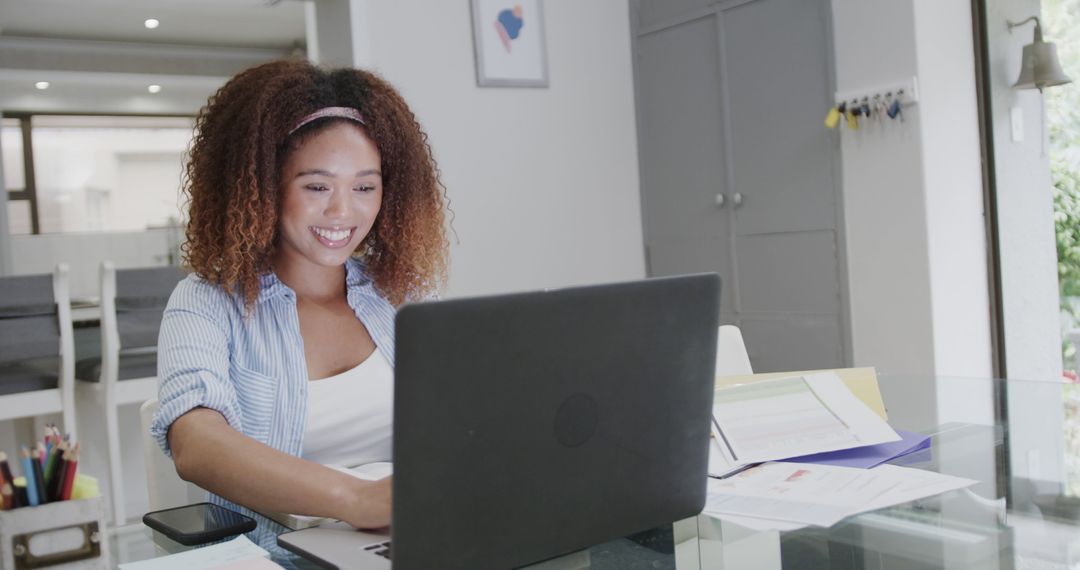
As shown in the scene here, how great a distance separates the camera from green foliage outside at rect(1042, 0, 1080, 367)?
319 cm

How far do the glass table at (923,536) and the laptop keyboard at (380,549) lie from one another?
67 millimetres

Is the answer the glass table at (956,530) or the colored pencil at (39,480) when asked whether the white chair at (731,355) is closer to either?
the glass table at (956,530)

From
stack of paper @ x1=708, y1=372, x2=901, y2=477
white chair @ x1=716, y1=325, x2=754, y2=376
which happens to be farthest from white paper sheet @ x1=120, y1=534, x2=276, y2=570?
white chair @ x1=716, y1=325, x2=754, y2=376

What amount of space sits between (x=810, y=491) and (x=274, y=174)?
2.95 ft

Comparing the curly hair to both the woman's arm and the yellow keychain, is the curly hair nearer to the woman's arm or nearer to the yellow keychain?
the woman's arm

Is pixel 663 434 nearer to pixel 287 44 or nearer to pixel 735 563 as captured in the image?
pixel 735 563

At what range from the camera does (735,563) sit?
94 centimetres

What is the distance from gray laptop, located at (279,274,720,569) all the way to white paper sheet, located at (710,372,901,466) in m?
0.30

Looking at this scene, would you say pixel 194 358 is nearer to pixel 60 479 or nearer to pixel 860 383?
pixel 60 479

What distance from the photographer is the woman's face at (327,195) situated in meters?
1.45

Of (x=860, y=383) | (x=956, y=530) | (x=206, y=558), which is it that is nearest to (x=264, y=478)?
(x=206, y=558)

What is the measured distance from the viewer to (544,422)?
816 mm

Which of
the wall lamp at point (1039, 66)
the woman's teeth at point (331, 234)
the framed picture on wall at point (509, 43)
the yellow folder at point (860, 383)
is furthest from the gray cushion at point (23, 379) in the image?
the wall lamp at point (1039, 66)

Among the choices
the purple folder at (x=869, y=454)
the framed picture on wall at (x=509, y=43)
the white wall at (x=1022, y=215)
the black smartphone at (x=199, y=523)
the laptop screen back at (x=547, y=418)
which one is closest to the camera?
the laptop screen back at (x=547, y=418)
